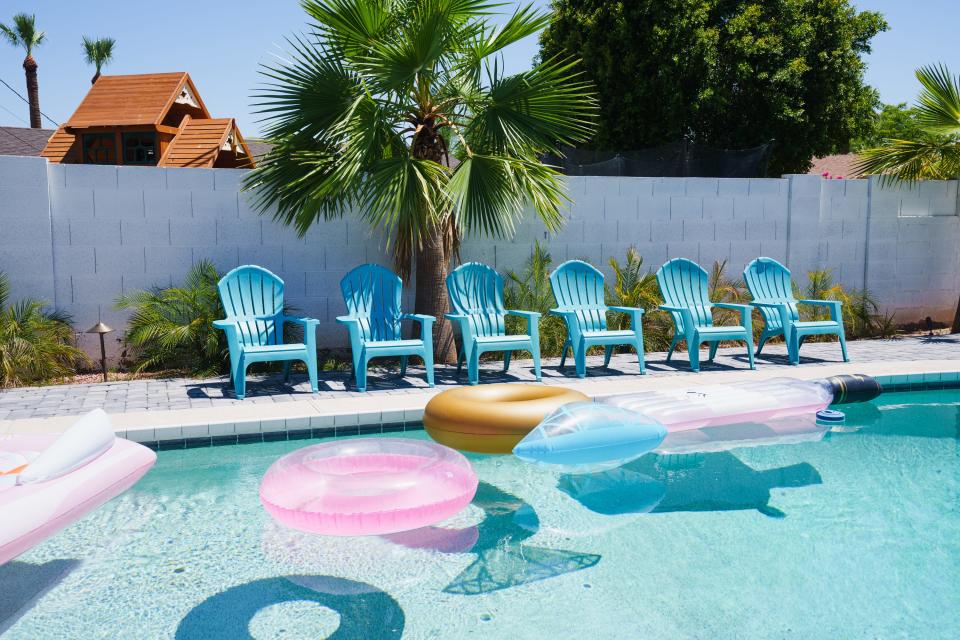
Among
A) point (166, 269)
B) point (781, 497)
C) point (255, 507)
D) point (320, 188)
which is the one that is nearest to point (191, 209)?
point (166, 269)

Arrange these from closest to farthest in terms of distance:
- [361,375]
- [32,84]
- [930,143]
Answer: [361,375] → [930,143] → [32,84]

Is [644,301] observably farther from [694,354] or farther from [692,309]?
[694,354]

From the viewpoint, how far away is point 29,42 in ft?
112

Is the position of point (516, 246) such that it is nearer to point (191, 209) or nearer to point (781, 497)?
point (191, 209)

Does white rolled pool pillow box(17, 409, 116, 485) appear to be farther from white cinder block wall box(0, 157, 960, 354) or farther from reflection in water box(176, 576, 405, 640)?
white cinder block wall box(0, 157, 960, 354)

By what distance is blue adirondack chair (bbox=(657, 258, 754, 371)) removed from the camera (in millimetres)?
7340

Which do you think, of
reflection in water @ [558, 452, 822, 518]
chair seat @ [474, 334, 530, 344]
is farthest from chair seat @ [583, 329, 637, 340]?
reflection in water @ [558, 452, 822, 518]

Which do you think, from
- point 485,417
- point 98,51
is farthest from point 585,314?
point 98,51

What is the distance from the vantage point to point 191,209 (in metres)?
7.32

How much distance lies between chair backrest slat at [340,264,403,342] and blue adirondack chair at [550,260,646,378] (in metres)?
1.39

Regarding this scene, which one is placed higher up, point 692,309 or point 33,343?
point 692,309

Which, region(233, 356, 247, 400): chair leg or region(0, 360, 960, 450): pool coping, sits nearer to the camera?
region(0, 360, 960, 450): pool coping

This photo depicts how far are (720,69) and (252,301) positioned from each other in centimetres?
1389

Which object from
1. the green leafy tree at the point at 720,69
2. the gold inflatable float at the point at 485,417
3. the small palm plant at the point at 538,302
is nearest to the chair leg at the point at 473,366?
the small palm plant at the point at 538,302
